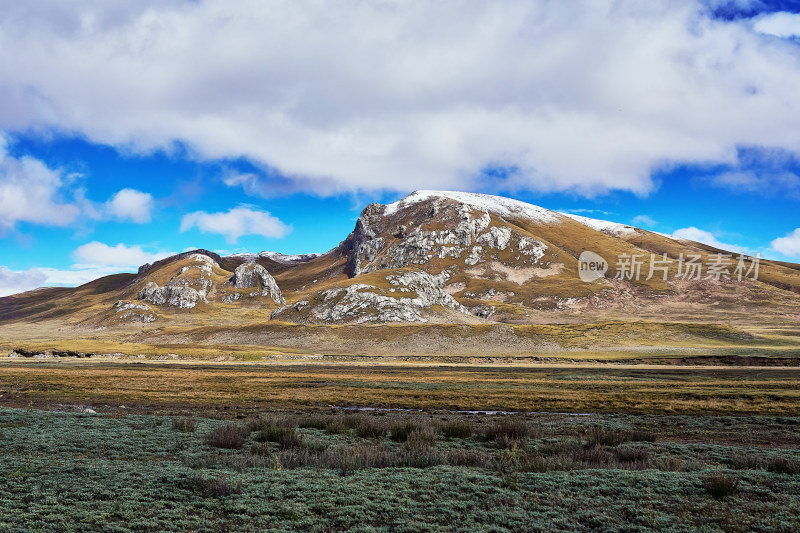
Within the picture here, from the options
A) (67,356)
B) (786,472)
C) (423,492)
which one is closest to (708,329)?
(786,472)

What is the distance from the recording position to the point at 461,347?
123750 millimetres

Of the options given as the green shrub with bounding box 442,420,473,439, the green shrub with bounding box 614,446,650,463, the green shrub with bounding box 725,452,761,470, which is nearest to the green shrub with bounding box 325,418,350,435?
the green shrub with bounding box 442,420,473,439

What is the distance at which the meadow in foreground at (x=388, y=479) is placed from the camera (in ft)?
36.9

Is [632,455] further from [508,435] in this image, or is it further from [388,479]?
[388,479]

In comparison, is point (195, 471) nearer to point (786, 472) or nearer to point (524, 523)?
point (524, 523)

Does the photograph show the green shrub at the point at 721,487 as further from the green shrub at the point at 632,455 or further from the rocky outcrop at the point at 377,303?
the rocky outcrop at the point at 377,303

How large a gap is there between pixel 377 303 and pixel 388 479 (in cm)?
14795

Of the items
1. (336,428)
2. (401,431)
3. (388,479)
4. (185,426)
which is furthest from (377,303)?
(388,479)

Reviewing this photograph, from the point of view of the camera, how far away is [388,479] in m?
14.6

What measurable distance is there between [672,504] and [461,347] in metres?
113

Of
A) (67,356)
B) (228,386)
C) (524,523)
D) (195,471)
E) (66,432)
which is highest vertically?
(524,523)

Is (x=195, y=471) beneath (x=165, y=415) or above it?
above

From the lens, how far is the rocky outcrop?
519 ft

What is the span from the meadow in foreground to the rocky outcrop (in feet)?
436
